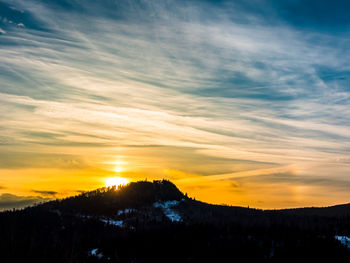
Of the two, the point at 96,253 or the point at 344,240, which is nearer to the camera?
the point at 96,253

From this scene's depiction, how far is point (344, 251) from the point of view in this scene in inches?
5846

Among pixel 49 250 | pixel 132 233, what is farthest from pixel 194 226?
→ pixel 49 250

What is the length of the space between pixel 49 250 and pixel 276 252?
136715mm

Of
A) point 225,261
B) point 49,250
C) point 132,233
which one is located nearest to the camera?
point 49,250

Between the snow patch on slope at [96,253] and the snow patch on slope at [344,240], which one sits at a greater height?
the snow patch on slope at [344,240]

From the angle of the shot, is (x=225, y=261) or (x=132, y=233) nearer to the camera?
(x=225, y=261)

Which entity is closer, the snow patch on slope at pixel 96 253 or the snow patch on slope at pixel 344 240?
the snow patch on slope at pixel 96 253

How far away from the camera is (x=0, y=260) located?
82.2ft

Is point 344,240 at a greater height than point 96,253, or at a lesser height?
greater

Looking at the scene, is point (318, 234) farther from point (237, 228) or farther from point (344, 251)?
point (237, 228)

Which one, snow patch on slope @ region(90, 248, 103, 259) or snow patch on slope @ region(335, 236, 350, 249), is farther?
snow patch on slope @ region(335, 236, 350, 249)

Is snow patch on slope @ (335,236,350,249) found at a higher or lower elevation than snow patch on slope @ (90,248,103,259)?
higher

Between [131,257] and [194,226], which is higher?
[194,226]

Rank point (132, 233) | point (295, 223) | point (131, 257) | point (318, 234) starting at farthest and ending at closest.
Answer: point (295, 223) < point (132, 233) < point (318, 234) < point (131, 257)
